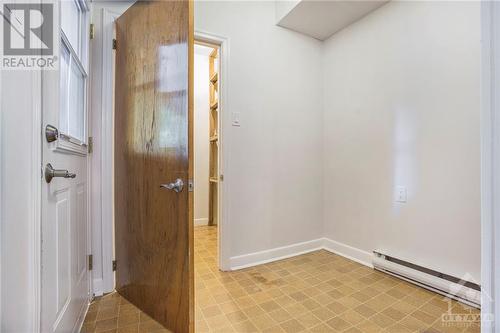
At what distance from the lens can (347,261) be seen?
2297 mm

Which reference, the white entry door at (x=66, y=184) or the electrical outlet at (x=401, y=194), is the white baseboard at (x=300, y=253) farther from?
the white entry door at (x=66, y=184)

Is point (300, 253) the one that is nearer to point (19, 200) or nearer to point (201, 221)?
point (201, 221)

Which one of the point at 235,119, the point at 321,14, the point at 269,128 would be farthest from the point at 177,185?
the point at 321,14

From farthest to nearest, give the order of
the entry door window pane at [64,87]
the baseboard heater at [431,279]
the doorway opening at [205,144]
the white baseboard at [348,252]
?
the doorway opening at [205,144] → the white baseboard at [348,252] → the baseboard heater at [431,279] → the entry door window pane at [64,87]

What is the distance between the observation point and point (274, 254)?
2330 millimetres

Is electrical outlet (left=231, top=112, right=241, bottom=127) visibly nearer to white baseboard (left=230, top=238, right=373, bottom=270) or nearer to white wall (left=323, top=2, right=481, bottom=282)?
white wall (left=323, top=2, right=481, bottom=282)

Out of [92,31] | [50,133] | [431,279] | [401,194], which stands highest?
[92,31]

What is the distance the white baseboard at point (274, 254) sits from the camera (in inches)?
84.4

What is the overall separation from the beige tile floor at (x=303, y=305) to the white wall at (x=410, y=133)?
370 millimetres

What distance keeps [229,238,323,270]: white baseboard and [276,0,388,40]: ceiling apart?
229 centimetres

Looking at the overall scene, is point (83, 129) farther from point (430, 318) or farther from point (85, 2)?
point (430, 318)

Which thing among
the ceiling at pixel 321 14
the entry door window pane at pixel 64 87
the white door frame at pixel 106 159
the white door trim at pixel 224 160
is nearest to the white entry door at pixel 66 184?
the entry door window pane at pixel 64 87

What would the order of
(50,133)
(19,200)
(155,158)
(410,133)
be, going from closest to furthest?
(19,200) < (50,133) < (155,158) < (410,133)

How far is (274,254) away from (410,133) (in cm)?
164
